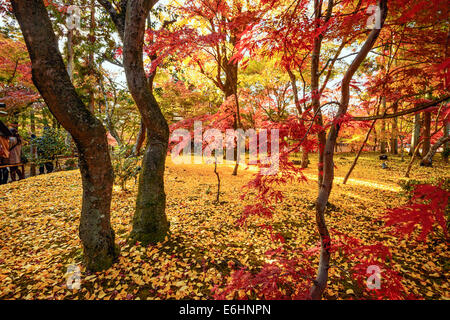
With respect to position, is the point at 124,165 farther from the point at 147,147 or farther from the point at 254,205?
the point at 254,205

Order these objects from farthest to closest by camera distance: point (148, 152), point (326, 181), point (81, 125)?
point (148, 152)
point (81, 125)
point (326, 181)

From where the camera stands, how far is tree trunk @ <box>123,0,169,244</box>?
242 centimetres

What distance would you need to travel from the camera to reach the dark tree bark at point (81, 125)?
5.57ft

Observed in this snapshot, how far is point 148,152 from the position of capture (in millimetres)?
2727

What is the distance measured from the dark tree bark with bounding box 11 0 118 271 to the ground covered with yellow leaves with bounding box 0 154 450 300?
1.29 ft

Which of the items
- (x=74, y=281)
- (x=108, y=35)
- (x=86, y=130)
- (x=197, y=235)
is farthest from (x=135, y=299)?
(x=108, y=35)

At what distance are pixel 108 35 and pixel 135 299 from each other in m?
9.32

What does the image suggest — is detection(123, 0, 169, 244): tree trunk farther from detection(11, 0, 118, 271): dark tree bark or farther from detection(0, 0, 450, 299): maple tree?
detection(11, 0, 118, 271): dark tree bark

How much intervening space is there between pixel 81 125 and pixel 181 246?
85.1 inches

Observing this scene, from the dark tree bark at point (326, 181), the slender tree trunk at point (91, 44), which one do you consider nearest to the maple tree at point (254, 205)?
the dark tree bark at point (326, 181)

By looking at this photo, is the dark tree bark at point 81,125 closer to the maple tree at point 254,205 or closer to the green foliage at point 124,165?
the maple tree at point 254,205

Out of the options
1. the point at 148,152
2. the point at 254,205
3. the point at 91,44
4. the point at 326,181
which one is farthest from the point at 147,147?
the point at 91,44
